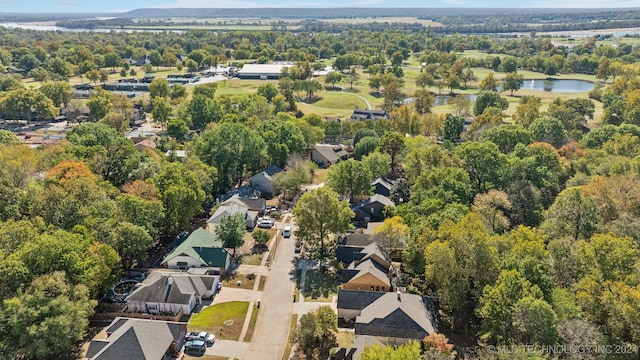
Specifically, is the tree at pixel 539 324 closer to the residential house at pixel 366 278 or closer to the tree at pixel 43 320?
the residential house at pixel 366 278

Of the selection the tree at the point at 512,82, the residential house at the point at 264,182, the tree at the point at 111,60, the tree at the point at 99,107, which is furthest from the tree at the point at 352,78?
the tree at the point at 111,60

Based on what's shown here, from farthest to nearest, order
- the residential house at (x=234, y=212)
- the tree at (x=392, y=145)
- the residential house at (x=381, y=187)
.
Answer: the tree at (x=392, y=145) → the residential house at (x=381, y=187) → the residential house at (x=234, y=212)

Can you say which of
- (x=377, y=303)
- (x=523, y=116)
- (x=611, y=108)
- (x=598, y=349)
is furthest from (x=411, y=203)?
(x=611, y=108)

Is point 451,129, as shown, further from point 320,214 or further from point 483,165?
point 320,214

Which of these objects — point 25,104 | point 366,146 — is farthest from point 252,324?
point 25,104

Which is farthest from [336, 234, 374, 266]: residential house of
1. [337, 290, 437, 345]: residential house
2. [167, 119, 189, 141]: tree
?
[167, 119, 189, 141]: tree

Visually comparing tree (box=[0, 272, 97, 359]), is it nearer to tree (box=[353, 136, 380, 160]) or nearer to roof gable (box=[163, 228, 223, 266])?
roof gable (box=[163, 228, 223, 266])

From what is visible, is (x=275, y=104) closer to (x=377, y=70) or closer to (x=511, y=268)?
(x=377, y=70)
